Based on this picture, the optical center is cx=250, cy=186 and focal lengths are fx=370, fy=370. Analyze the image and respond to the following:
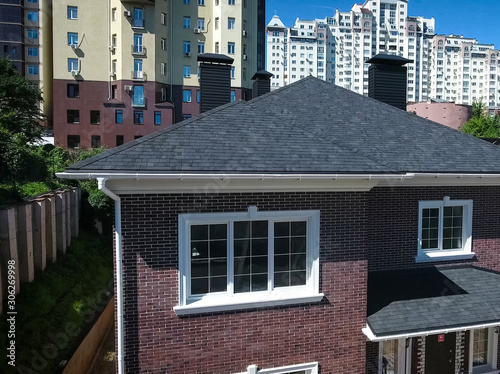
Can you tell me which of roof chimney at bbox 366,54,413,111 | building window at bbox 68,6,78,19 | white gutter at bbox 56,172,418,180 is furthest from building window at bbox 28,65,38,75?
white gutter at bbox 56,172,418,180

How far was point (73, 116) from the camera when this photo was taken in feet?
129

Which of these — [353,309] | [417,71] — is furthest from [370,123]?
[417,71]

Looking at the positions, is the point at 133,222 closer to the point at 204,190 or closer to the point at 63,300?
the point at 204,190

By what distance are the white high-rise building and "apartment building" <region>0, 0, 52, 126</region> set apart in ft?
264

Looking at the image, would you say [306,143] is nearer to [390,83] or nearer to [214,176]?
[214,176]

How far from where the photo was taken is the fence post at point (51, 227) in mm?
12324

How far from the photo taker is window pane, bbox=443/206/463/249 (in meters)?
8.44

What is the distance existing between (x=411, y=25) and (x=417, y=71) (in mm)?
14986

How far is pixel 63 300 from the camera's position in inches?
444

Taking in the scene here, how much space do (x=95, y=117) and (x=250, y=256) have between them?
1488 inches

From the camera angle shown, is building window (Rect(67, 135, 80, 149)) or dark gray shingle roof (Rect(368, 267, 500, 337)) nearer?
dark gray shingle roof (Rect(368, 267, 500, 337))

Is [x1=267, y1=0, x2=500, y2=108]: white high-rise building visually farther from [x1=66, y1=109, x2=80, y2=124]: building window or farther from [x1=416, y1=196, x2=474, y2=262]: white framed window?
[x1=416, y1=196, x2=474, y2=262]: white framed window

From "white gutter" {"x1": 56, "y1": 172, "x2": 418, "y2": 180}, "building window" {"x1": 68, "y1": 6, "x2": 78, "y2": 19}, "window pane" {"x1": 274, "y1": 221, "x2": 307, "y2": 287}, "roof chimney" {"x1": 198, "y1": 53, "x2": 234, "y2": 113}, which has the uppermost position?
"building window" {"x1": 68, "y1": 6, "x2": 78, "y2": 19}

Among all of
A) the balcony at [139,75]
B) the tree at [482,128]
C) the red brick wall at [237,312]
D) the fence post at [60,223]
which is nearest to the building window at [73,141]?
the balcony at [139,75]
